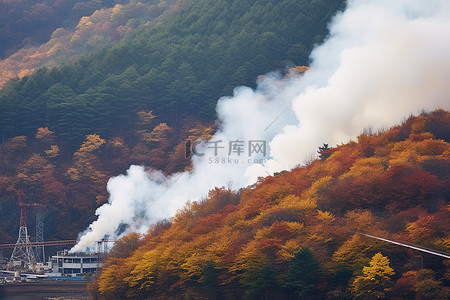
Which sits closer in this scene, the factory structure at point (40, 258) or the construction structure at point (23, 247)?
the factory structure at point (40, 258)

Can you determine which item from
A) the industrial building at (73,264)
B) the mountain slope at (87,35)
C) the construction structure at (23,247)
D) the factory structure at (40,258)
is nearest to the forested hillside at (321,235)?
the industrial building at (73,264)

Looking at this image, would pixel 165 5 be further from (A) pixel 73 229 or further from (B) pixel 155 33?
(A) pixel 73 229

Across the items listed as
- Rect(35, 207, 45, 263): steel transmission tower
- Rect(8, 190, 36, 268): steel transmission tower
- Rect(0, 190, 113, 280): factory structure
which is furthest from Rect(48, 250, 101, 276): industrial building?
Rect(35, 207, 45, 263): steel transmission tower

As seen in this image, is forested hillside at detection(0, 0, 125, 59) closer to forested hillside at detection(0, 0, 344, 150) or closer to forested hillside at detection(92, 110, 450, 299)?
forested hillside at detection(0, 0, 344, 150)

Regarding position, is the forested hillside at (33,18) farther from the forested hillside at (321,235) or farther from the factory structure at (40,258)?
the forested hillside at (321,235)

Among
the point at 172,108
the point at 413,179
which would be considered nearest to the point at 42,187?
the point at 172,108

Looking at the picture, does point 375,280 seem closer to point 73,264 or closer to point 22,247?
point 73,264
